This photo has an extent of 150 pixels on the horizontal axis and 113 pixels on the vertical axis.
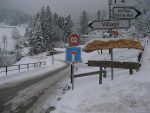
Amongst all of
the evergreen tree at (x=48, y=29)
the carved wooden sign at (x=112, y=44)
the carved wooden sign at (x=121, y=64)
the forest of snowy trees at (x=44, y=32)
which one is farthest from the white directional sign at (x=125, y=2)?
the evergreen tree at (x=48, y=29)

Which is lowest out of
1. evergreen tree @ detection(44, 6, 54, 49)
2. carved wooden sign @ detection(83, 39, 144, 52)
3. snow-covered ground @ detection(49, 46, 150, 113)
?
snow-covered ground @ detection(49, 46, 150, 113)

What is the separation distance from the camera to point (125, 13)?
11.3 meters

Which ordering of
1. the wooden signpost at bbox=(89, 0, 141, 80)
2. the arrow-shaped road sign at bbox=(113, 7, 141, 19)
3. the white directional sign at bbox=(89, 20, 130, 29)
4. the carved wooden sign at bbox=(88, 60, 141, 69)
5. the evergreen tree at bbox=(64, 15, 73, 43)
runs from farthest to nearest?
the evergreen tree at bbox=(64, 15, 73, 43) < the carved wooden sign at bbox=(88, 60, 141, 69) < the white directional sign at bbox=(89, 20, 130, 29) < the arrow-shaped road sign at bbox=(113, 7, 141, 19) < the wooden signpost at bbox=(89, 0, 141, 80)

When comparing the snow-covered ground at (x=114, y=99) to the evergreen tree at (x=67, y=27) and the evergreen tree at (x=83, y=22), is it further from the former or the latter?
the evergreen tree at (x=83, y=22)

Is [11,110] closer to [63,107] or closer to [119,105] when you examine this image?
[63,107]

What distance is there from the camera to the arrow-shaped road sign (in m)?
11.2

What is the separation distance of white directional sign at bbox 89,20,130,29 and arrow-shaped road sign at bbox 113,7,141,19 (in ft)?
2.42

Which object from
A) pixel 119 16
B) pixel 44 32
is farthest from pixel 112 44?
pixel 44 32

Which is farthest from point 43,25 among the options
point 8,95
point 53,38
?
point 8,95

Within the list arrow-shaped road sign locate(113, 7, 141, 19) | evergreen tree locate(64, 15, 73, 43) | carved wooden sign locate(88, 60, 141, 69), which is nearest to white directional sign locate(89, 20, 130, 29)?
arrow-shaped road sign locate(113, 7, 141, 19)

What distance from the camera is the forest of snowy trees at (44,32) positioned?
93.6 meters

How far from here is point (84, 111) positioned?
10344 millimetres

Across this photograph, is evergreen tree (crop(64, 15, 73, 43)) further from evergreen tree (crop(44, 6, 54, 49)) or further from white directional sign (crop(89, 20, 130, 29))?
white directional sign (crop(89, 20, 130, 29))

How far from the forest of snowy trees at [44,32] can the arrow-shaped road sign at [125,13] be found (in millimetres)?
82347
